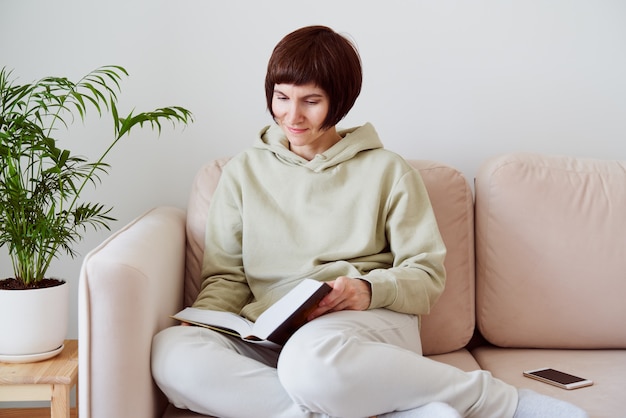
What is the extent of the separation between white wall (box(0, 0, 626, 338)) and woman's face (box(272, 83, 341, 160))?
423 millimetres

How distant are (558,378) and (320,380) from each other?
61 centimetres

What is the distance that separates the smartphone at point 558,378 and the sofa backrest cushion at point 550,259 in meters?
0.23

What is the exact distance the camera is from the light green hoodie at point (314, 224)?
1711 mm

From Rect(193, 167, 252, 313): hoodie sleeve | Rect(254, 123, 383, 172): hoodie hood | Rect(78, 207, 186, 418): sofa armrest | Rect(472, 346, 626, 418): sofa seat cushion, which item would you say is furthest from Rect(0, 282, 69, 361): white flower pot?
Rect(472, 346, 626, 418): sofa seat cushion

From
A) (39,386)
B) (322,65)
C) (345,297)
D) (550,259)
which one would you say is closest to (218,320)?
(345,297)

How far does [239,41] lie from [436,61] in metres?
0.57

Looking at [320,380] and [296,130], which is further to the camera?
[296,130]

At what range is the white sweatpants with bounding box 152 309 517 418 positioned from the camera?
4.31ft

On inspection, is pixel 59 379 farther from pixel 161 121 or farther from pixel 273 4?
pixel 273 4

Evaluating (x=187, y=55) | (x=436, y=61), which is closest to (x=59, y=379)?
(x=187, y=55)

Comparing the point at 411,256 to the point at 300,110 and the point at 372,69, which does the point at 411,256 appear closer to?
the point at 300,110

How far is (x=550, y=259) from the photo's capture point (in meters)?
1.90

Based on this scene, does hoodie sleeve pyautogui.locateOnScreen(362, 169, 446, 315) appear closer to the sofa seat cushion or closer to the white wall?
the sofa seat cushion

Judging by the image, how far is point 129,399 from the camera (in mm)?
1362
